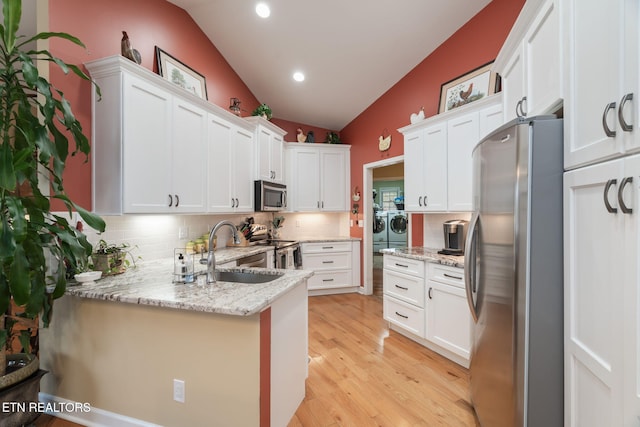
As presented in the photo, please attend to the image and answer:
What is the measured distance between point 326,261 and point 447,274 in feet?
7.83

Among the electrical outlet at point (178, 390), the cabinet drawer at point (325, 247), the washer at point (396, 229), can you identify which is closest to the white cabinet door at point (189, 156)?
the electrical outlet at point (178, 390)

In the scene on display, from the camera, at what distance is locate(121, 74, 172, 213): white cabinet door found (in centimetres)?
205

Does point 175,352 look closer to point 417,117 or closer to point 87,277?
point 87,277

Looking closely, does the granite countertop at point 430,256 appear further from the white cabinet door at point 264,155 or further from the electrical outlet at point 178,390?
the electrical outlet at point 178,390

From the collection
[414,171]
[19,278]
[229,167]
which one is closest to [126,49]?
[229,167]

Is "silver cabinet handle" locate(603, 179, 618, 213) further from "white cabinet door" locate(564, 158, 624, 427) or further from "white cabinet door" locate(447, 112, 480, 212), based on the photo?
"white cabinet door" locate(447, 112, 480, 212)

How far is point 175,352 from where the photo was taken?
1587mm

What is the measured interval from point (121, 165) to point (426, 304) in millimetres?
2857

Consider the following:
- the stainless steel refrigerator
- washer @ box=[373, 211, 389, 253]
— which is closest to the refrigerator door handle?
the stainless steel refrigerator

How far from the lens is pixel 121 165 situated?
2.03m

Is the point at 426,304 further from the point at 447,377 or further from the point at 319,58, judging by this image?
the point at 319,58

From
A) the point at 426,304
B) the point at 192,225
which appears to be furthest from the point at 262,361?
the point at 192,225

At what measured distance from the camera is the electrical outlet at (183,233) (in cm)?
303

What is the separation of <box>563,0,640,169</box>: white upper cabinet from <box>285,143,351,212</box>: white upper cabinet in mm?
3947
